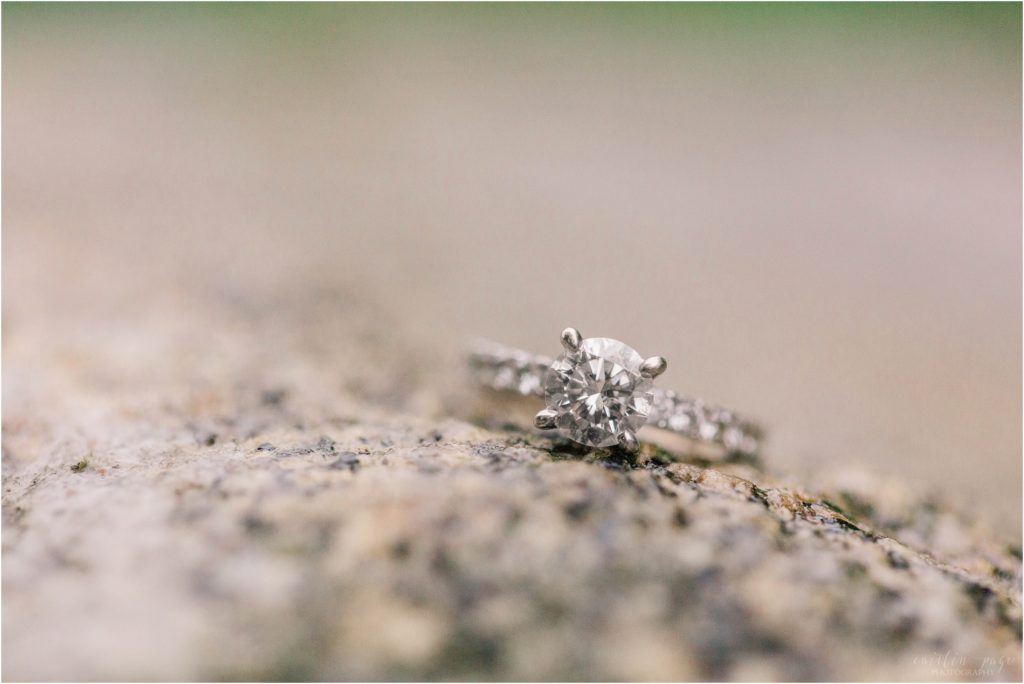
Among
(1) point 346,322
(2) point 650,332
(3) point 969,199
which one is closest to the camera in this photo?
(1) point 346,322

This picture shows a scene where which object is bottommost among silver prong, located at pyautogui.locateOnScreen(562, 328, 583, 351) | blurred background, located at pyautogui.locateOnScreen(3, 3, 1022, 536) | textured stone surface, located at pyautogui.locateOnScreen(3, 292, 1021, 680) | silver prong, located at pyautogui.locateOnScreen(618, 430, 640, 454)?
textured stone surface, located at pyautogui.locateOnScreen(3, 292, 1021, 680)

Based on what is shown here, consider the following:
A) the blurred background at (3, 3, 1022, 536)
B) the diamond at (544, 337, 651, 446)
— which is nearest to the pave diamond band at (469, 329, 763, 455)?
the diamond at (544, 337, 651, 446)

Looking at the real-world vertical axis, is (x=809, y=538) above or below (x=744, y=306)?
below

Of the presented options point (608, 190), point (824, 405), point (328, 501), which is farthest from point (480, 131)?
point (328, 501)

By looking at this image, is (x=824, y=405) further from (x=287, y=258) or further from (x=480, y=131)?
(x=480, y=131)

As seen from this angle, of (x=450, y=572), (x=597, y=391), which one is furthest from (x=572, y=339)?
(x=450, y=572)

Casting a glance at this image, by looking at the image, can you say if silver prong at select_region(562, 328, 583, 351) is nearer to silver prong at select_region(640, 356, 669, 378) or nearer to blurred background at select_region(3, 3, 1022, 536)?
silver prong at select_region(640, 356, 669, 378)
